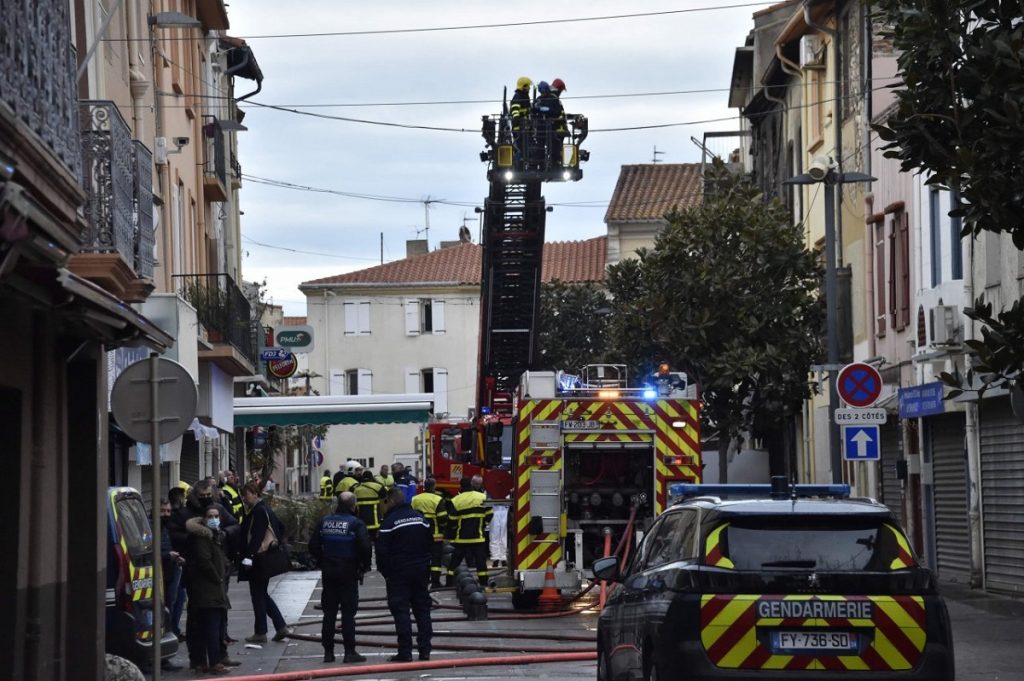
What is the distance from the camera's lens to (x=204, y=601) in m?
17.2

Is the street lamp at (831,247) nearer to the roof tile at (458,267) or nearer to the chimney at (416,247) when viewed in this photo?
the roof tile at (458,267)

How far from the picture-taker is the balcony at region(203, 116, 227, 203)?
34.6m

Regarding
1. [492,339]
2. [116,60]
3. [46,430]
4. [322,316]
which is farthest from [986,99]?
[322,316]

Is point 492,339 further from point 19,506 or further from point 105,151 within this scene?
point 19,506

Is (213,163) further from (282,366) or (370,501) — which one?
(370,501)

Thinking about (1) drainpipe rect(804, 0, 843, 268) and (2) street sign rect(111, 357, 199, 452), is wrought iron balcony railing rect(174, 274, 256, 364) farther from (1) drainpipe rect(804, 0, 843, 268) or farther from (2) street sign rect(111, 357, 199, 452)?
(2) street sign rect(111, 357, 199, 452)

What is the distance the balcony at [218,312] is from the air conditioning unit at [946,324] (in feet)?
34.4

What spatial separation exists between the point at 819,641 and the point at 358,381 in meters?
73.6

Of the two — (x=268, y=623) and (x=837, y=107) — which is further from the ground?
(x=837, y=107)

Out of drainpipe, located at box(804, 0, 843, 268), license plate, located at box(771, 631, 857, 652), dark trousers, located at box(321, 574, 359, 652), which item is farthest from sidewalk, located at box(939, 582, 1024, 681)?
drainpipe, located at box(804, 0, 843, 268)

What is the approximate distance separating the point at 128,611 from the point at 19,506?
2.72 meters

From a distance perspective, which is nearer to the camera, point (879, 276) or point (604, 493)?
point (604, 493)

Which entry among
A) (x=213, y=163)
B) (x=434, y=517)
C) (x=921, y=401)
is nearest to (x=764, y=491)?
(x=434, y=517)

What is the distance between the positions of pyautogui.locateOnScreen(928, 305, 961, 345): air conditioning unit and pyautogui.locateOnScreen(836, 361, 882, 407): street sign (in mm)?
3896
